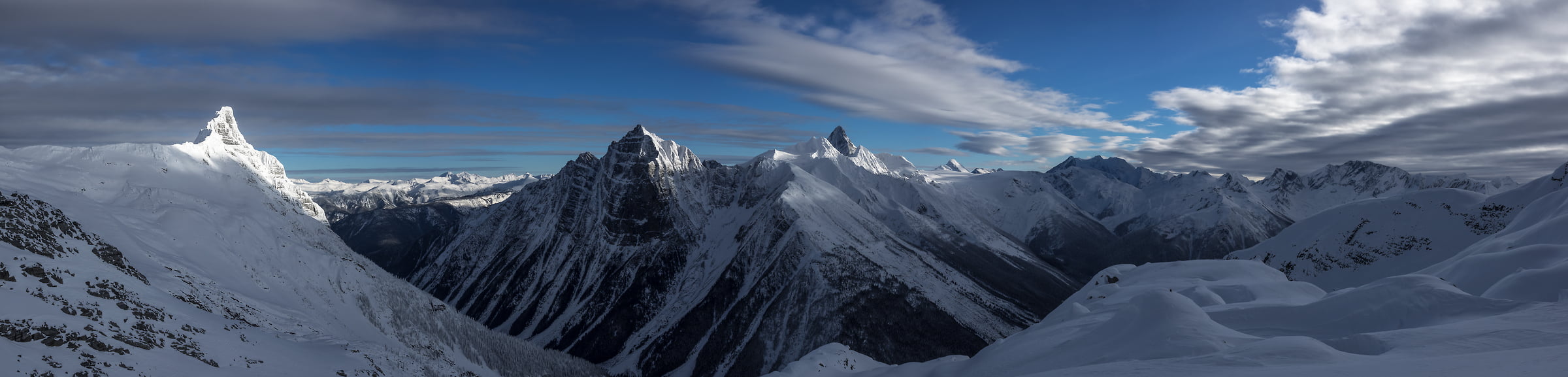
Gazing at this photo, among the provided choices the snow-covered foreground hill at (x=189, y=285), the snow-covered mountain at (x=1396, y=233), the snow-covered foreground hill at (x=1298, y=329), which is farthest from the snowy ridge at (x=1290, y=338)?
the snow-covered mountain at (x=1396, y=233)

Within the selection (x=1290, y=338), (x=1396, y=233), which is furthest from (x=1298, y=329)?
(x=1396, y=233)

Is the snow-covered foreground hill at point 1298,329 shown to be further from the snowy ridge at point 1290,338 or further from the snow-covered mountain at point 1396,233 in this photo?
the snow-covered mountain at point 1396,233

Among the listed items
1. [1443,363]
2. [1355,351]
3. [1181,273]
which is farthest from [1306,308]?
[1181,273]

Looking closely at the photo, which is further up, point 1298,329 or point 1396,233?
point 1396,233

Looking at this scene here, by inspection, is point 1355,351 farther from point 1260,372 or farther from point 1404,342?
point 1260,372

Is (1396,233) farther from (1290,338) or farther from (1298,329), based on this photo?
(1290,338)

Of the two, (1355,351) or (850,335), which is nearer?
(1355,351)

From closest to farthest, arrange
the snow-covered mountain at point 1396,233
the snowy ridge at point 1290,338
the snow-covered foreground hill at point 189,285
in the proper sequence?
1. the snowy ridge at point 1290,338
2. the snow-covered foreground hill at point 189,285
3. the snow-covered mountain at point 1396,233
